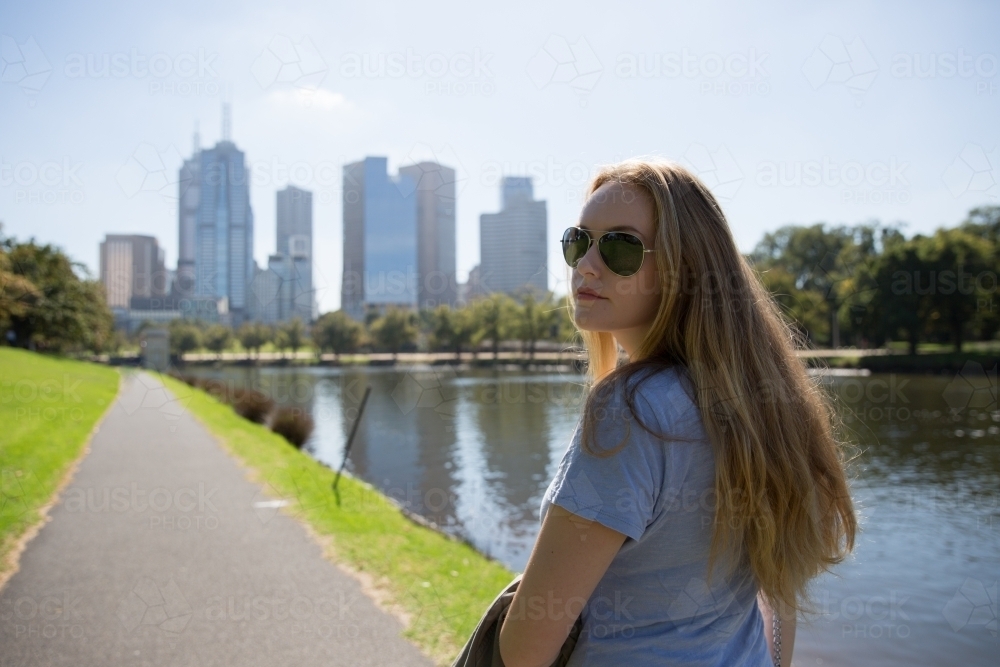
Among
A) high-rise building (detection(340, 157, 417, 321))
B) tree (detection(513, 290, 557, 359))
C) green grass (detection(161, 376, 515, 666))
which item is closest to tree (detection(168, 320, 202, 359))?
tree (detection(513, 290, 557, 359))

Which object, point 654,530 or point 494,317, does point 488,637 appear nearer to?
point 654,530

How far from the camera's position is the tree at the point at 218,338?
71000 mm

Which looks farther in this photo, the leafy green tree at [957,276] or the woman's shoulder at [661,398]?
the leafy green tree at [957,276]

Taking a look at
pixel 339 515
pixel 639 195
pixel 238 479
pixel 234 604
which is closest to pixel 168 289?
pixel 238 479

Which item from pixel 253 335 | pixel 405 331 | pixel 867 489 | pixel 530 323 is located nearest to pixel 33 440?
pixel 867 489

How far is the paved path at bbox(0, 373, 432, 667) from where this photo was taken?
419 cm

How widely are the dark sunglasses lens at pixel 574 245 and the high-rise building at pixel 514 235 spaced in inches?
433

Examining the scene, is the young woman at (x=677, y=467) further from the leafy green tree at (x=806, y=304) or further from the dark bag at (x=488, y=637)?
the leafy green tree at (x=806, y=304)

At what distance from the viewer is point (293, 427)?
18375 mm

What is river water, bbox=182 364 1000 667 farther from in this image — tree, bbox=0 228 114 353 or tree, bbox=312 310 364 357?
tree, bbox=312 310 364 357

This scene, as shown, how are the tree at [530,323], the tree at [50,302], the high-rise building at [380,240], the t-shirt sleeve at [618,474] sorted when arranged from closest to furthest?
the t-shirt sleeve at [618,474]
the high-rise building at [380,240]
the tree at [50,302]
the tree at [530,323]

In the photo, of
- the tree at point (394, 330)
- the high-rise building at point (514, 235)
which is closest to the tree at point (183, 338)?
the tree at point (394, 330)

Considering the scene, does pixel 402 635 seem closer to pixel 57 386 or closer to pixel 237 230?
pixel 237 230

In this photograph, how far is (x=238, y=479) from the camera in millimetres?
9836
